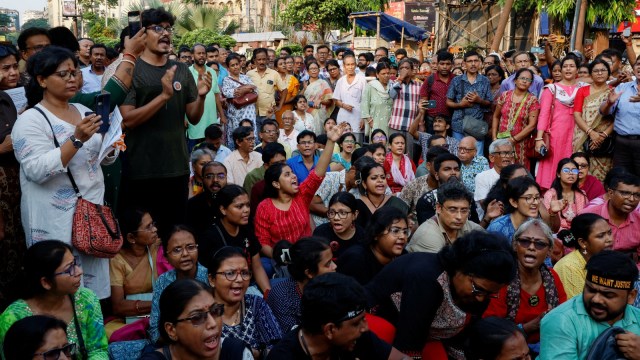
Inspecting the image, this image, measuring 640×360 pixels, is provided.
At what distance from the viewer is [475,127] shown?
28.3 feet

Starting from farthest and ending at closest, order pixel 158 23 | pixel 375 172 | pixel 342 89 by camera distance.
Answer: pixel 342 89 < pixel 375 172 < pixel 158 23

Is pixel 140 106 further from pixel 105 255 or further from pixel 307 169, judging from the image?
pixel 307 169

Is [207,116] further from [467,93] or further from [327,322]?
[327,322]

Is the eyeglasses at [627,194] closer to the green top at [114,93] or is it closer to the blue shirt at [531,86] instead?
the blue shirt at [531,86]

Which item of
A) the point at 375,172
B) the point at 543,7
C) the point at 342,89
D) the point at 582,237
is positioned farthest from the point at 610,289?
the point at 543,7

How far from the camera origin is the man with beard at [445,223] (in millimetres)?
4988

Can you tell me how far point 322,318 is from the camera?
120 inches

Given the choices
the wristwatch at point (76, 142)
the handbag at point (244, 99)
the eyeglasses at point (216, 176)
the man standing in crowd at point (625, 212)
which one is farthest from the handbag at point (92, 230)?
the handbag at point (244, 99)

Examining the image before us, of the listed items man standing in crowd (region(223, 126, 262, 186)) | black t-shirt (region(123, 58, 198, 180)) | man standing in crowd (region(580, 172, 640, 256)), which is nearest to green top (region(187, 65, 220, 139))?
man standing in crowd (region(223, 126, 262, 186))

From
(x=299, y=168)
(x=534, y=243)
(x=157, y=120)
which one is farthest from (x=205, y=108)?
(x=534, y=243)

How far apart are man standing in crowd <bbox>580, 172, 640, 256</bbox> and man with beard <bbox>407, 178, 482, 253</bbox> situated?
1.34 metres

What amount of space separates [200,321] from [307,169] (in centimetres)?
410

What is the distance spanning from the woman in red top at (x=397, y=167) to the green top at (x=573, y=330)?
383 cm

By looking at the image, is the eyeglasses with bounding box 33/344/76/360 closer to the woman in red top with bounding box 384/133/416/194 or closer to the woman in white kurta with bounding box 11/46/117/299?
the woman in white kurta with bounding box 11/46/117/299
